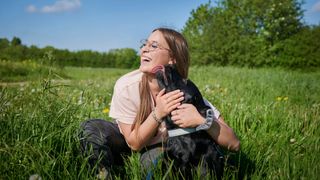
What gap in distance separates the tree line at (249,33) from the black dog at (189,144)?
74.4 feet

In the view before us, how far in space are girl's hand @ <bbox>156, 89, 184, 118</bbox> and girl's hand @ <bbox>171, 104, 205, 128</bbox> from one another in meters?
0.04

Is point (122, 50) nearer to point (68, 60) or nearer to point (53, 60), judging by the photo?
point (68, 60)

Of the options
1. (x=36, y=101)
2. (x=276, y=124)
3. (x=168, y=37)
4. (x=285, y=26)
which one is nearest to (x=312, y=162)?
(x=168, y=37)

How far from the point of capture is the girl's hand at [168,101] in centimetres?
191

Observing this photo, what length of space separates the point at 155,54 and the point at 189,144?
642 mm

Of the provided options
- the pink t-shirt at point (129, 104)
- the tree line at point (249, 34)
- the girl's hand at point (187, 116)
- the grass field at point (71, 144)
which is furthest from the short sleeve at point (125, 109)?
the tree line at point (249, 34)

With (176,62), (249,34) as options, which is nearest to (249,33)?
(249,34)

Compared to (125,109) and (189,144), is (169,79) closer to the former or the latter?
(189,144)

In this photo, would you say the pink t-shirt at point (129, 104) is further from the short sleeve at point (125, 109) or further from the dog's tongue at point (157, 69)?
the dog's tongue at point (157, 69)

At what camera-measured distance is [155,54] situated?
7.27 feet

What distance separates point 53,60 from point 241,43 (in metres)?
24.1

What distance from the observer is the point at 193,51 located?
1022 inches

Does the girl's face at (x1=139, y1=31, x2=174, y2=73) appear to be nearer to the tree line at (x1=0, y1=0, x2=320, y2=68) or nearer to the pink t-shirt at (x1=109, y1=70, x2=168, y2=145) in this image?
the pink t-shirt at (x1=109, y1=70, x2=168, y2=145)

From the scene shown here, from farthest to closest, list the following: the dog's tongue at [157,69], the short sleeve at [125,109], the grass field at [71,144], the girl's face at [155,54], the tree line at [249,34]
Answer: the tree line at [249,34]
the short sleeve at [125,109]
the girl's face at [155,54]
the dog's tongue at [157,69]
the grass field at [71,144]
